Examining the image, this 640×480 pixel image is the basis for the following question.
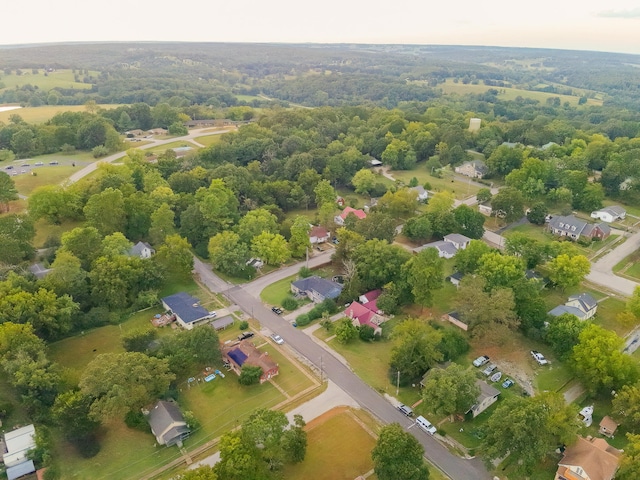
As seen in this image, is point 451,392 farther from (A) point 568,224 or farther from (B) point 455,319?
(A) point 568,224

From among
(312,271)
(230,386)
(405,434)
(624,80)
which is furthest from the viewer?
(624,80)

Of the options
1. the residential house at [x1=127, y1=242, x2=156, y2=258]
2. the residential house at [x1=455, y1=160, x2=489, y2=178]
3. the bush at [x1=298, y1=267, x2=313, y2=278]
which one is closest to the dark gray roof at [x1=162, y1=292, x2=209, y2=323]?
the residential house at [x1=127, y1=242, x2=156, y2=258]

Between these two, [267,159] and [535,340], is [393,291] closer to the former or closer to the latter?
[535,340]

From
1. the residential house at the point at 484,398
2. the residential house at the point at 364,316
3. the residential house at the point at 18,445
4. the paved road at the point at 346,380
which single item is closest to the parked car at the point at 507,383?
the residential house at the point at 484,398

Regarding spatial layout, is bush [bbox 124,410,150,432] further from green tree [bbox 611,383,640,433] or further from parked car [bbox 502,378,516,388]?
green tree [bbox 611,383,640,433]

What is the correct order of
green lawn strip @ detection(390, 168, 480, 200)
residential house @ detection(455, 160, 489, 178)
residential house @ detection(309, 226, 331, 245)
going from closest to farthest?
residential house @ detection(309, 226, 331, 245) → green lawn strip @ detection(390, 168, 480, 200) → residential house @ detection(455, 160, 489, 178)

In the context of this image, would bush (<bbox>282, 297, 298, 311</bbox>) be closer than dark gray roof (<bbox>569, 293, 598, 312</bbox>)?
No

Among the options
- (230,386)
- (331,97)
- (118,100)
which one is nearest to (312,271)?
(230,386)

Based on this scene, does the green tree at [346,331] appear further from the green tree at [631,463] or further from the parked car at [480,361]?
the green tree at [631,463]
